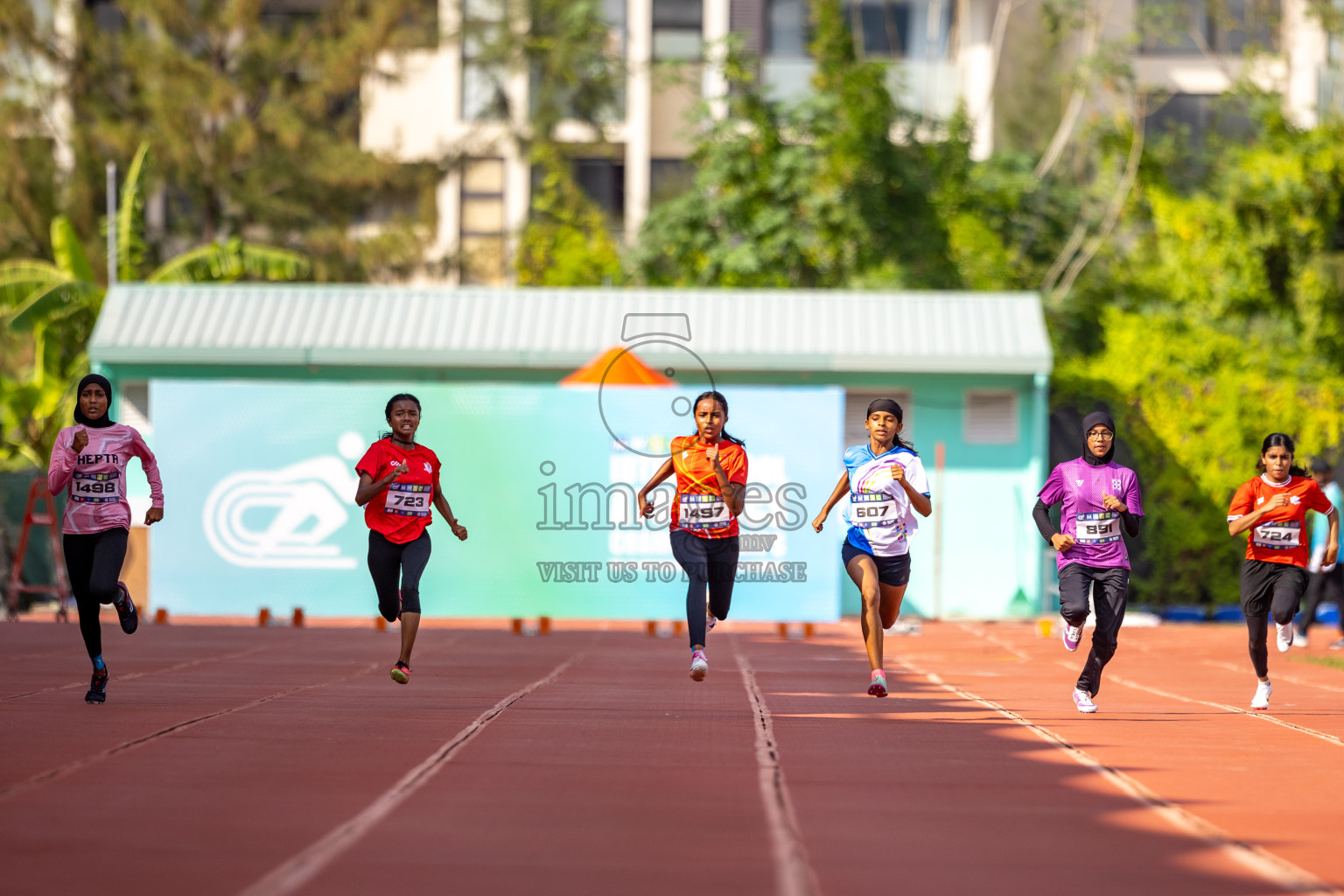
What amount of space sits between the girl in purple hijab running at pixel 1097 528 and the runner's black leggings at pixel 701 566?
2.09 meters

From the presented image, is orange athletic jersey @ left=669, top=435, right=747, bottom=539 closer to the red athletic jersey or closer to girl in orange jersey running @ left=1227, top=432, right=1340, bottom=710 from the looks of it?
the red athletic jersey

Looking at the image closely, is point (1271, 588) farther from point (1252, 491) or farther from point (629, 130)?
point (629, 130)

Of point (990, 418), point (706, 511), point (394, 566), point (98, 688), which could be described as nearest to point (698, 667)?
point (706, 511)

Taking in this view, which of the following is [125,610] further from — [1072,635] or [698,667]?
[1072,635]

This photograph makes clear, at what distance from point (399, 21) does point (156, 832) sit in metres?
31.9

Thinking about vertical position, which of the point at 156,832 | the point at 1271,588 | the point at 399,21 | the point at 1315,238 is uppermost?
the point at 399,21

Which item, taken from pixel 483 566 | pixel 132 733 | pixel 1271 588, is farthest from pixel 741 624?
A: pixel 132 733

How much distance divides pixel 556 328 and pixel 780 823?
15.2 meters

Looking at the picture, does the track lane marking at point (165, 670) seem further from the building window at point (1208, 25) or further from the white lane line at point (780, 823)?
the building window at point (1208, 25)

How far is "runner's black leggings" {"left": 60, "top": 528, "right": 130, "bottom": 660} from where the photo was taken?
9633mm

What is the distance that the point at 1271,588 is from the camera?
11.0 m

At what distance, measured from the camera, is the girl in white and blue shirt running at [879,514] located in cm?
1016

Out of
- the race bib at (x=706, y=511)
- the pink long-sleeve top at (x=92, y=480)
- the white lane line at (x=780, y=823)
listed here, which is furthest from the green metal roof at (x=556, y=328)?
the white lane line at (x=780, y=823)

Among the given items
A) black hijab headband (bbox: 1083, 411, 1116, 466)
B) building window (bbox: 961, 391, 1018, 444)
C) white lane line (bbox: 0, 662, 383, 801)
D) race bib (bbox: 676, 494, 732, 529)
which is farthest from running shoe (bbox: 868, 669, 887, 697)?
building window (bbox: 961, 391, 1018, 444)
